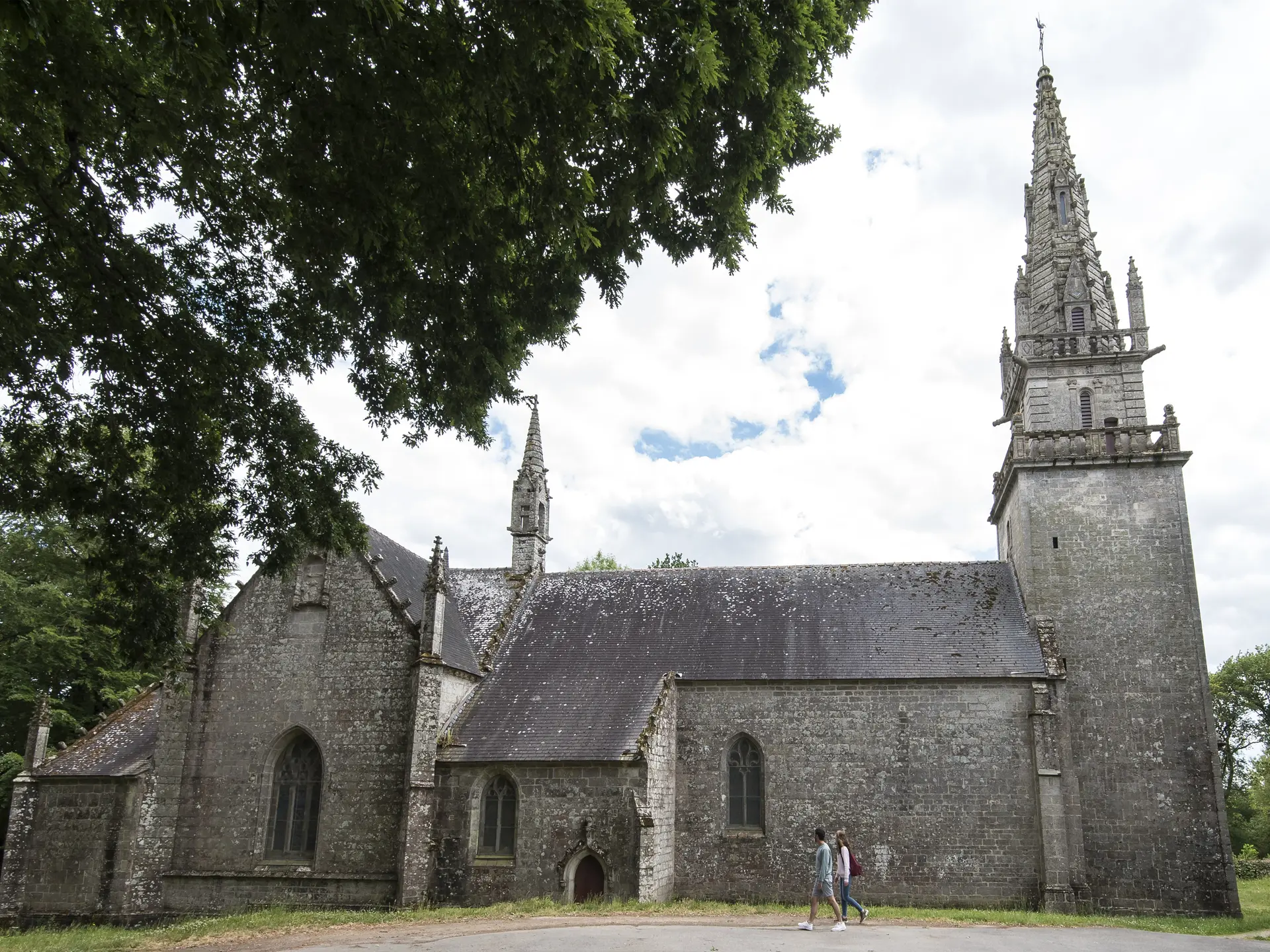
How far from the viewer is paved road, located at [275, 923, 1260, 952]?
14.2 m

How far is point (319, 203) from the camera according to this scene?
930 cm

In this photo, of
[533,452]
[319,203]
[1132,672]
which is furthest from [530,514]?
[319,203]

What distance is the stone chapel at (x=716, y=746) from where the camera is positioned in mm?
22188

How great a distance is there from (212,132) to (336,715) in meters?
16.8

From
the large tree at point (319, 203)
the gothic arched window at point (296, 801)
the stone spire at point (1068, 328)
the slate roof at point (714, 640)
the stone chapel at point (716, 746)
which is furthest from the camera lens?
the stone spire at point (1068, 328)

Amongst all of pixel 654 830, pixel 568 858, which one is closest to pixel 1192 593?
pixel 654 830

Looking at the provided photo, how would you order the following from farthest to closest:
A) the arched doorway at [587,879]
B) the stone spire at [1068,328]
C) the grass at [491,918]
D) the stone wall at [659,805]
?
the stone spire at [1068,328] < the arched doorway at [587,879] < the stone wall at [659,805] < the grass at [491,918]

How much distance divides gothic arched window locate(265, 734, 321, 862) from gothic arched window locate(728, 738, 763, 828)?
10365 millimetres

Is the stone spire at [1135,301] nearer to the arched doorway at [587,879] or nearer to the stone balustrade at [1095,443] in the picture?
the stone balustrade at [1095,443]

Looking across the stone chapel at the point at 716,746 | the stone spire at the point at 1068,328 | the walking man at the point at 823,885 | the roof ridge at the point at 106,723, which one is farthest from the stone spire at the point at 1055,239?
the roof ridge at the point at 106,723

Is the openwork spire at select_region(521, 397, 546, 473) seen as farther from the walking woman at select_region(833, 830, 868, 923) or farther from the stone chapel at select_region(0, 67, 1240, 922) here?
the walking woman at select_region(833, 830, 868, 923)

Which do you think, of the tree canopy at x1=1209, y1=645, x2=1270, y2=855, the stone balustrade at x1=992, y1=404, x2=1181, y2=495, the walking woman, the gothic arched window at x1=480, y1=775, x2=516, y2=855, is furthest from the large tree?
the tree canopy at x1=1209, y1=645, x2=1270, y2=855

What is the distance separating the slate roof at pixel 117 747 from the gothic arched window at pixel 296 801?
327 cm

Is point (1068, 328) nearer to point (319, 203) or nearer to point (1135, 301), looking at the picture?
point (1135, 301)
